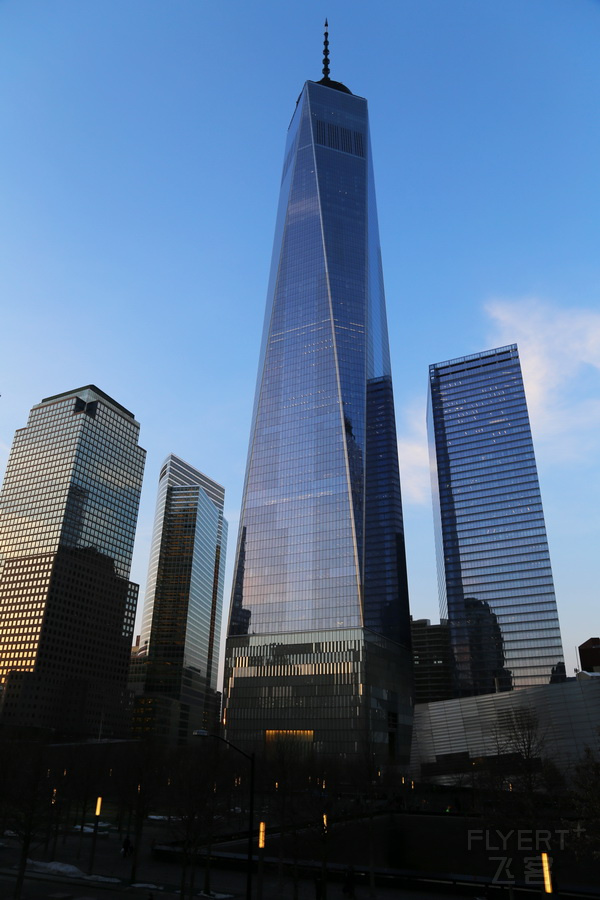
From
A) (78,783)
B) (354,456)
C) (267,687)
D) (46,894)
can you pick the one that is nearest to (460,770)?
(267,687)

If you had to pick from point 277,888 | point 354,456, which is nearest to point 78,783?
point 277,888

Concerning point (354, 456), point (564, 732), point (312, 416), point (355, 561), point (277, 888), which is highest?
point (312, 416)

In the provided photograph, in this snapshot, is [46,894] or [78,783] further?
[78,783]

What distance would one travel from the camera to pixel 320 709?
171875 millimetres

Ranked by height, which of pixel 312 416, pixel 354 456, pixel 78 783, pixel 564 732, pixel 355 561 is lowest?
pixel 78 783

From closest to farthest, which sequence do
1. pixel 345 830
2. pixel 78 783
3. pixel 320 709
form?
1. pixel 78 783
2. pixel 345 830
3. pixel 320 709

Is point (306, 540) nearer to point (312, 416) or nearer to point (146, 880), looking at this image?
point (312, 416)

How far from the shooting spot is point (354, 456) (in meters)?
184

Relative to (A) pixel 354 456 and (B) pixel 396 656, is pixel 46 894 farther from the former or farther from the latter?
(B) pixel 396 656

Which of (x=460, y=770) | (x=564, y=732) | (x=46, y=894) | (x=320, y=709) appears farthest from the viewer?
(x=320, y=709)

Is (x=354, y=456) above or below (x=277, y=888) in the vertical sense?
above

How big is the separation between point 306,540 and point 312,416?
123 ft

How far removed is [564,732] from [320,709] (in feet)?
217

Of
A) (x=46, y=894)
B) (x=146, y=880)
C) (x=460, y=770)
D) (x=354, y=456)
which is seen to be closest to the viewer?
(x=46, y=894)
